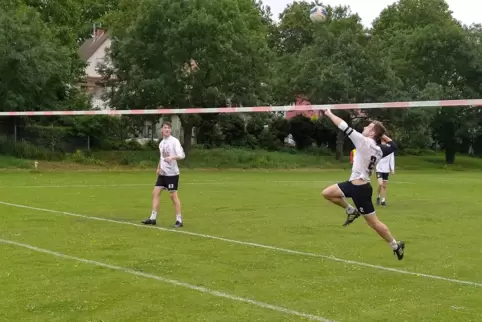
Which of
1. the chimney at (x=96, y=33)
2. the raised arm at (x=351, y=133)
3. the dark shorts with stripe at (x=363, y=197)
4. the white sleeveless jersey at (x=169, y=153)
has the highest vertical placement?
the chimney at (x=96, y=33)

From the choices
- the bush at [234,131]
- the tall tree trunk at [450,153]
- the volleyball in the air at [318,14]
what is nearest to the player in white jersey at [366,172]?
the volleyball in the air at [318,14]

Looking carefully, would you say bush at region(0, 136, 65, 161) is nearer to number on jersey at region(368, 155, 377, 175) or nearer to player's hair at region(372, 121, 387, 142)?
player's hair at region(372, 121, 387, 142)

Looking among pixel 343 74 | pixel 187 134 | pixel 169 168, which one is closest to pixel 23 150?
pixel 187 134

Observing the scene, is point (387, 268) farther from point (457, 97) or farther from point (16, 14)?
point (457, 97)

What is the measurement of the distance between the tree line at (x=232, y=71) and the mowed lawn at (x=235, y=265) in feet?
74.4

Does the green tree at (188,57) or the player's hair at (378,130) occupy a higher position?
the green tree at (188,57)

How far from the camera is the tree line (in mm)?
38844

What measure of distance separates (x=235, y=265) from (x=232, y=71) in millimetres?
32223

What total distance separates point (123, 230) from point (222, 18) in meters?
30.3

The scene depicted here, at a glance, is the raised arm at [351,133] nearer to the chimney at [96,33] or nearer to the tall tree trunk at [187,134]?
the tall tree trunk at [187,134]

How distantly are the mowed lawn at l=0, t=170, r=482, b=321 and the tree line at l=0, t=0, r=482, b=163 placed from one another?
2269 cm

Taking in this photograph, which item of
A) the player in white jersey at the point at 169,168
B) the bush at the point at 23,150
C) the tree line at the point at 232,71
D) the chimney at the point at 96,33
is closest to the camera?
the player in white jersey at the point at 169,168

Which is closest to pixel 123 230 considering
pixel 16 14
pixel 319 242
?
pixel 319 242

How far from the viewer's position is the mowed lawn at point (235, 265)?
7.07 m
